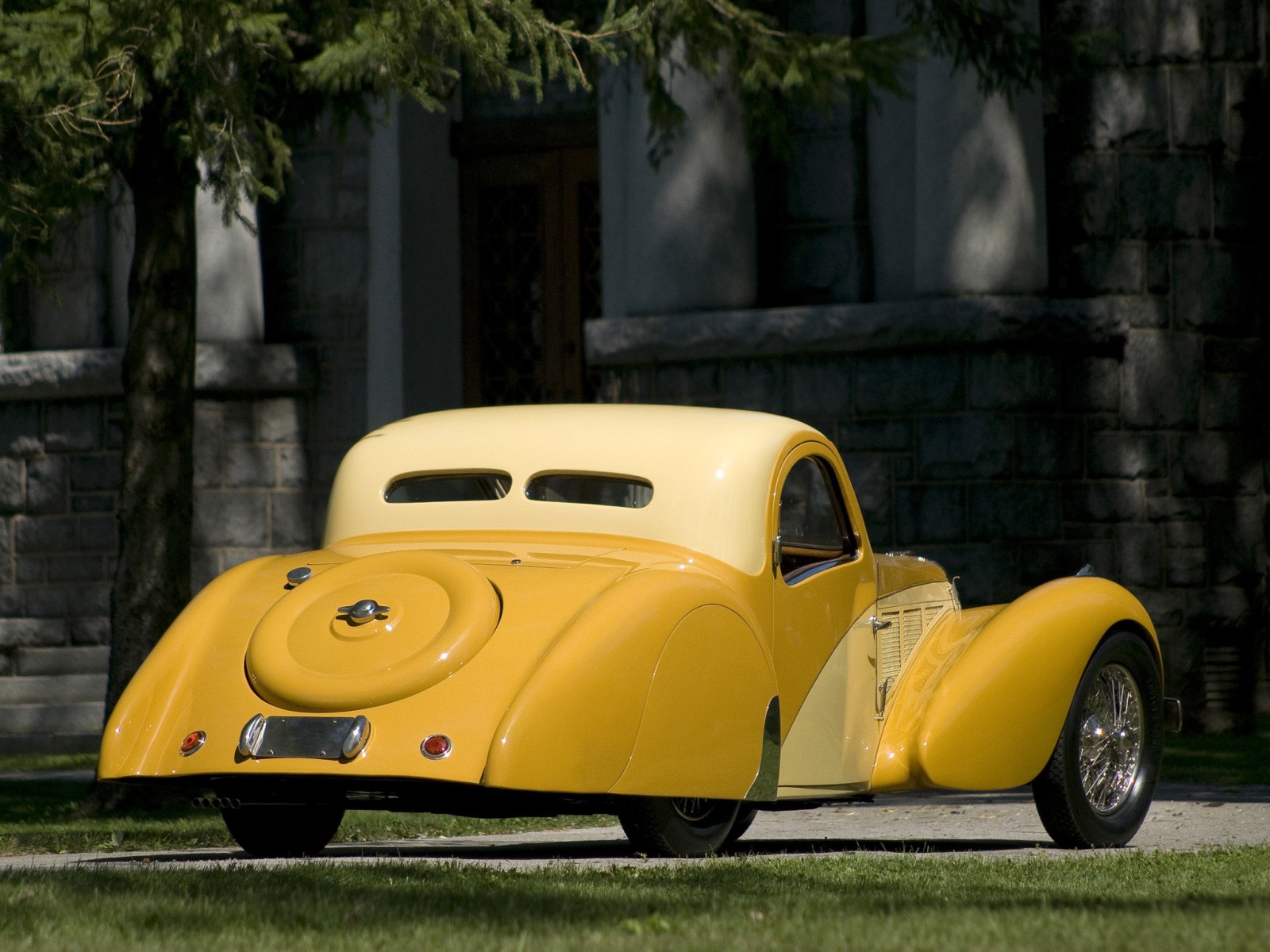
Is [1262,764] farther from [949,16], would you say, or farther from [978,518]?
[949,16]

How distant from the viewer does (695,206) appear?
13.5 m

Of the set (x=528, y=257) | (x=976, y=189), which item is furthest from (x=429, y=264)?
(x=976, y=189)

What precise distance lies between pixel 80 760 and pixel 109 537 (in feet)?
9.74

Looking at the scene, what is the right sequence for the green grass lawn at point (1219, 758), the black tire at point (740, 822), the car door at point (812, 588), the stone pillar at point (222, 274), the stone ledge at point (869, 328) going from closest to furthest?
the car door at point (812, 588) → the black tire at point (740, 822) → the green grass lawn at point (1219, 758) → the stone ledge at point (869, 328) → the stone pillar at point (222, 274)

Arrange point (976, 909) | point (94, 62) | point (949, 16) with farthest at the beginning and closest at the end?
point (949, 16)
point (94, 62)
point (976, 909)

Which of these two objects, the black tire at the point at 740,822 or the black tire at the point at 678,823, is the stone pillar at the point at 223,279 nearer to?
the black tire at the point at 740,822

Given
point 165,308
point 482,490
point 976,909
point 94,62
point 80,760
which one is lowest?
point 80,760

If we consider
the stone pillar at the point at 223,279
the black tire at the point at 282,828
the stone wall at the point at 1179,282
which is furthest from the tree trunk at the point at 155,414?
the stone wall at the point at 1179,282

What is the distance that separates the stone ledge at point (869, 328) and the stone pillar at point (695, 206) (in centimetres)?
22

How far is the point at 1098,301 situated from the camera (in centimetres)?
1284

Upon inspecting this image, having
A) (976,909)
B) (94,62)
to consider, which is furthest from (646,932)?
(94,62)

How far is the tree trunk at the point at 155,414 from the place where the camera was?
9453mm

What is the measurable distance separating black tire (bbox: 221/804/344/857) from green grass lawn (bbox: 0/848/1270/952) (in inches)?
38.8

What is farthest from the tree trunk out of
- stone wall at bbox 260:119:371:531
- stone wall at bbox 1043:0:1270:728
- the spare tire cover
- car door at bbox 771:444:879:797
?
stone wall at bbox 1043:0:1270:728
